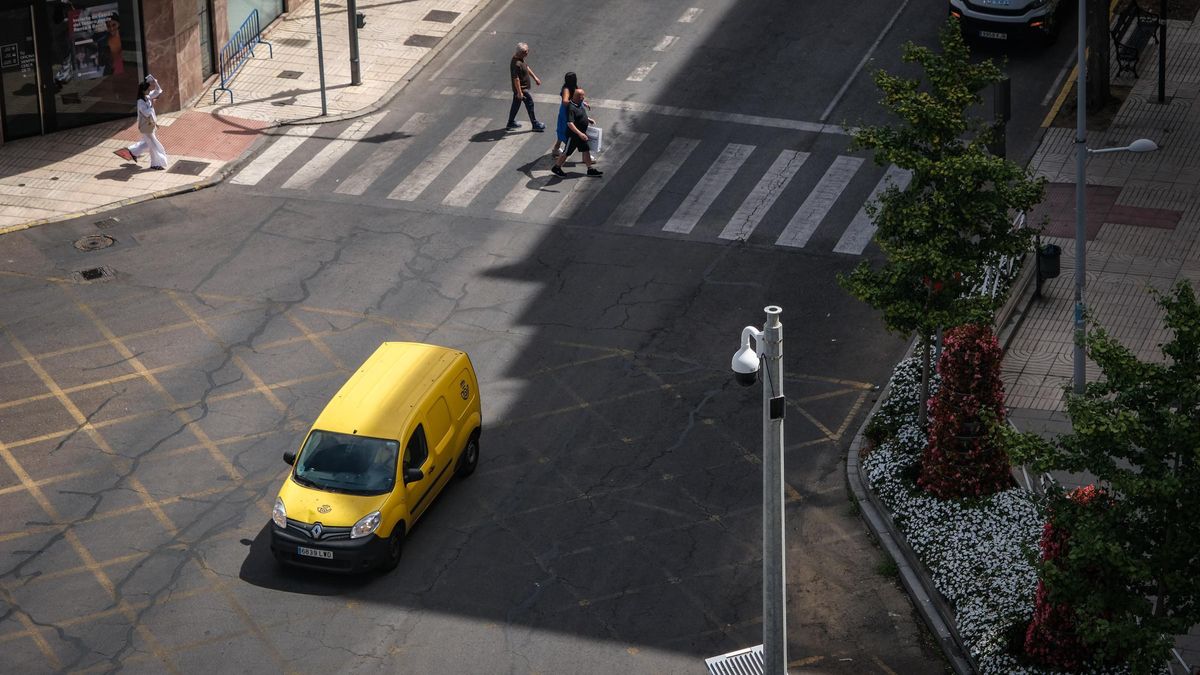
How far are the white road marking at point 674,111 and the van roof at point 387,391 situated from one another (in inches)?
522

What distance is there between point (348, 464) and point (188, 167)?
14275 mm

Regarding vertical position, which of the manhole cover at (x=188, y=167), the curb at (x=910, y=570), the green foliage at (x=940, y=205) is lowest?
the curb at (x=910, y=570)

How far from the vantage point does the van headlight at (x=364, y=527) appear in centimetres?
2420

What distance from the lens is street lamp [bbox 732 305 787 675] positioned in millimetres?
19297

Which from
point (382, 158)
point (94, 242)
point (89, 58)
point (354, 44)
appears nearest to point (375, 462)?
point (94, 242)

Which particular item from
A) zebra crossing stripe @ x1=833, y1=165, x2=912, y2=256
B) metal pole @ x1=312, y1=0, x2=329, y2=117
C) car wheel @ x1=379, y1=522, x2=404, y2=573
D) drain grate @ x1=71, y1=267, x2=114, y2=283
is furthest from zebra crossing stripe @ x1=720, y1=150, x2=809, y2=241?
drain grate @ x1=71, y1=267, x2=114, y2=283

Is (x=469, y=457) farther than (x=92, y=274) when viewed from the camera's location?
No

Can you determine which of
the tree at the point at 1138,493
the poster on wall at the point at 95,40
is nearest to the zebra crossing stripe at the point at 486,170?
the poster on wall at the point at 95,40

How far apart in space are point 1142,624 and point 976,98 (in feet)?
30.9

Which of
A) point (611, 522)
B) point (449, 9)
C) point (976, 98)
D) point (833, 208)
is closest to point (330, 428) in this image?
point (611, 522)

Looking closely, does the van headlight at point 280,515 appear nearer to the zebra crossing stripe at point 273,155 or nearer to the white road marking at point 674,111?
the zebra crossing stripe at point 273,155

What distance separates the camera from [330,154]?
37500 mm

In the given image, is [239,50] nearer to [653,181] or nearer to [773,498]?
[653,181]

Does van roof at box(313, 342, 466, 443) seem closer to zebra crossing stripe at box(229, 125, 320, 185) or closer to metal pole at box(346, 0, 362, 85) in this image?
zebra crossing stripe at box(229, 125, 320, 185)
